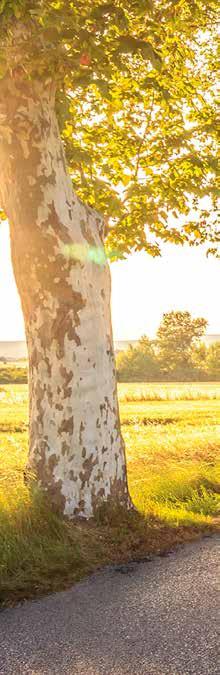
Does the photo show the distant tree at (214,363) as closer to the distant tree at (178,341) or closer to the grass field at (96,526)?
the distant tree at (178,341)

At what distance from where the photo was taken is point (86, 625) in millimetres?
5715

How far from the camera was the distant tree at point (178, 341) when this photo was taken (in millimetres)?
72000

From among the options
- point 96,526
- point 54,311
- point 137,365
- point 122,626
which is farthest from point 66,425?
point 137,365

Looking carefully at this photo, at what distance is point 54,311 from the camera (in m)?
8.31

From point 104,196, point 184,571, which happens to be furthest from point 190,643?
point 104,196

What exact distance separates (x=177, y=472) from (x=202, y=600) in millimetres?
4971

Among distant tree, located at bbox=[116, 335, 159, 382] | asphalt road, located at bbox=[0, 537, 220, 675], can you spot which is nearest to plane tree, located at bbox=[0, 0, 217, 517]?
asphalt road, located at bbox=[0, 537, 220, 675]

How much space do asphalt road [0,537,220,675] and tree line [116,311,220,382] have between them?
6247 centimetres

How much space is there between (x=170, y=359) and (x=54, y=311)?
65.0 m

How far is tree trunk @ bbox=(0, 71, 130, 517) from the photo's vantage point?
8289mm

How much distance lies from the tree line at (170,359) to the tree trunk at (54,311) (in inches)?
2394

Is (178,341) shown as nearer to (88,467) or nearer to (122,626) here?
(88,467)

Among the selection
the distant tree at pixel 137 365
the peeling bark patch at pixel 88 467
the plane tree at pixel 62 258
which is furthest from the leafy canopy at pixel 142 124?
the distant tree at pixel 137 365

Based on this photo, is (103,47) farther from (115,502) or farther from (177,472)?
(177,472)
